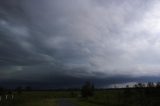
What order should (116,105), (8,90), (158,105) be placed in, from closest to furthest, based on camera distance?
(158,105), (116,105), (8,90)

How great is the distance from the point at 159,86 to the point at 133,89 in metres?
8.18

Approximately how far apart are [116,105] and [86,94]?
82548mm

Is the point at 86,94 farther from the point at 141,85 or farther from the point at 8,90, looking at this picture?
the point at 141,85

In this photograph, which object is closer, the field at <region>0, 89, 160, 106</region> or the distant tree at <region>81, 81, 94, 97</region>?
the field at <region>0, 89, 160, 106</region>

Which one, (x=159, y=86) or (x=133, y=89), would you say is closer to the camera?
(x=159, y=86)

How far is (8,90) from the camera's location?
3851 inches

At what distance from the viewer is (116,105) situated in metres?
47.9

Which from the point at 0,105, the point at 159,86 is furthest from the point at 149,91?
A: the point at 0,105

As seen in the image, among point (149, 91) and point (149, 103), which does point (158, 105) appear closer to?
point (149, 103)

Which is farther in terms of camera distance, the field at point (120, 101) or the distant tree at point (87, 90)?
the distant tree at point (87, 90)

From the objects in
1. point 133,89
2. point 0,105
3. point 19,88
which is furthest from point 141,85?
point 19,88

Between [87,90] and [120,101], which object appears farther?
[87,90]

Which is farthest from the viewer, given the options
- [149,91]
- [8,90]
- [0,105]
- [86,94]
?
[86,94]

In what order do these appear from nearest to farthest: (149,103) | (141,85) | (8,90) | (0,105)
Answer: (0,105) < (149,103) < (141,85) < (8,90)
